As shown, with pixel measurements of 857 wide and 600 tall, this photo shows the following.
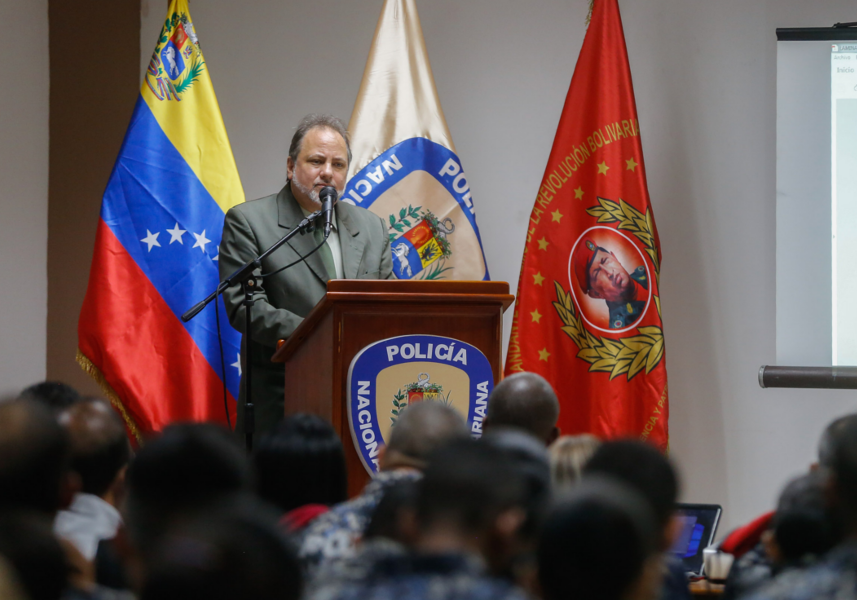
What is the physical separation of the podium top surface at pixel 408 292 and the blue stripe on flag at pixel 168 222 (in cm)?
175

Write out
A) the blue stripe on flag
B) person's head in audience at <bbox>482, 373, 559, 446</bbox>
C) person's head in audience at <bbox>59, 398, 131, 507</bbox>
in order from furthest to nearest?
the blue stripe on flag
person's head in audience at <bbox>482, 373, 559, 446</bbox>
person's head in audience at <bbox>59, 398, 131, 507</bbox>

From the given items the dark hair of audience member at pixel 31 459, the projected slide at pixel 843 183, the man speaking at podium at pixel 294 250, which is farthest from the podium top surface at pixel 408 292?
the projected slide at pixel 843 183

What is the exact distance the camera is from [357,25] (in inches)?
204

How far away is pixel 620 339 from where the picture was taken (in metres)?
4.53

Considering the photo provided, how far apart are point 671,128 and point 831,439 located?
12.0 feet

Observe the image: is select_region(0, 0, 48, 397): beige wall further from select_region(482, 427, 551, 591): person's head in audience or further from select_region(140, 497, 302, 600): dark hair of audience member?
select_region(140, 497, 302, 600): dark hair of audience member

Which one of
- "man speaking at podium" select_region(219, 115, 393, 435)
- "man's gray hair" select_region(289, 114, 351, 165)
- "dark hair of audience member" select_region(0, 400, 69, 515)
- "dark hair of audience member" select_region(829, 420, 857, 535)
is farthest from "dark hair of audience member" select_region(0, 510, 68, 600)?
"man's gray hair" select_region(289, 114, 351, 165)

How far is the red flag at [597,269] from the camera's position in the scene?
14.7 feet

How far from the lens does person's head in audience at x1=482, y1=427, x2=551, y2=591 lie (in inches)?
52.7

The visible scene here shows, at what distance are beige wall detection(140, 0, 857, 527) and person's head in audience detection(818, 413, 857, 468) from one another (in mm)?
3294

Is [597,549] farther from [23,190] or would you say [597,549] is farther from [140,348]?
[23,190]

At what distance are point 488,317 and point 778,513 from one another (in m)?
1.37

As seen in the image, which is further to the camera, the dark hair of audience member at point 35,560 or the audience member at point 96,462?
the audience member at point 96,462

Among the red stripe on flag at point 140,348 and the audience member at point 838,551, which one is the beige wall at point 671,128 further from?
the audience member at point 838,551
